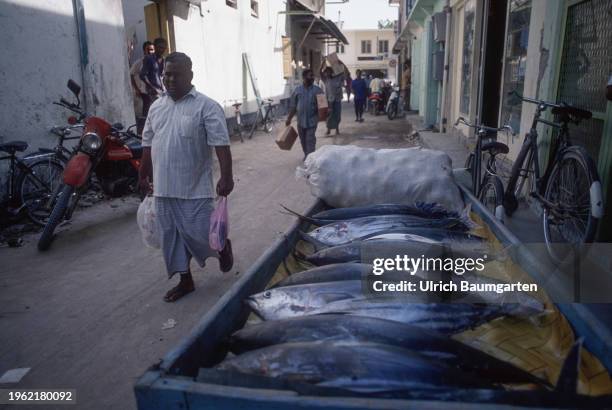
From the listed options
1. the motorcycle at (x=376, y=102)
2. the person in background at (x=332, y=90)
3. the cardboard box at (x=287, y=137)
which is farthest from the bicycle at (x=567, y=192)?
the motorcycle at (x=376, y=102)

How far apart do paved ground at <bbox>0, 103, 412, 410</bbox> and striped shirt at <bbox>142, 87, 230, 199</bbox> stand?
3.01 feet

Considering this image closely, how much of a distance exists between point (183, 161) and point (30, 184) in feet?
11.0

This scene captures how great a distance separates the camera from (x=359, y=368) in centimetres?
128

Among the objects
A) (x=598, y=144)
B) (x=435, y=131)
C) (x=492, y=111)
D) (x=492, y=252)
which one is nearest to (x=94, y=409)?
(x=492, y=252)

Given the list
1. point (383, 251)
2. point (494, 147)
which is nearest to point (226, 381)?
point (383, 251)

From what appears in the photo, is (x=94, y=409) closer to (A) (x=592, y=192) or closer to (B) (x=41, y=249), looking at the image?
(B) (x=41, y=249)

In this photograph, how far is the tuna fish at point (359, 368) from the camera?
4.13ft

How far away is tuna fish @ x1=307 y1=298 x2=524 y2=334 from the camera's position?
1.65 m

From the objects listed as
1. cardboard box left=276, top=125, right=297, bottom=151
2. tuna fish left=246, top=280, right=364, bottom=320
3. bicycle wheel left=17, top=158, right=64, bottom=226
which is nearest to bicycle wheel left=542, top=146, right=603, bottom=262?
tuna fish left=246, top=280, right=364, bottom=320

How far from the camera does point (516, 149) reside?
20.0 feet

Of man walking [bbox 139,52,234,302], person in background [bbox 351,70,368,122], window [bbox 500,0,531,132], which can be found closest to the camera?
man walking [bbox 139,52,234,302]

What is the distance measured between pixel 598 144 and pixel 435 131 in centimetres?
905

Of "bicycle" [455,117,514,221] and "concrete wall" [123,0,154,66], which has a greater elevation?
"concrete wall" [123,0,154,66]

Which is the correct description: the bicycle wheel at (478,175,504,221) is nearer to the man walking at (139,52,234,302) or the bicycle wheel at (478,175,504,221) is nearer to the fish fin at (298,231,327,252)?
the fish fin at (298,231,327,252)
